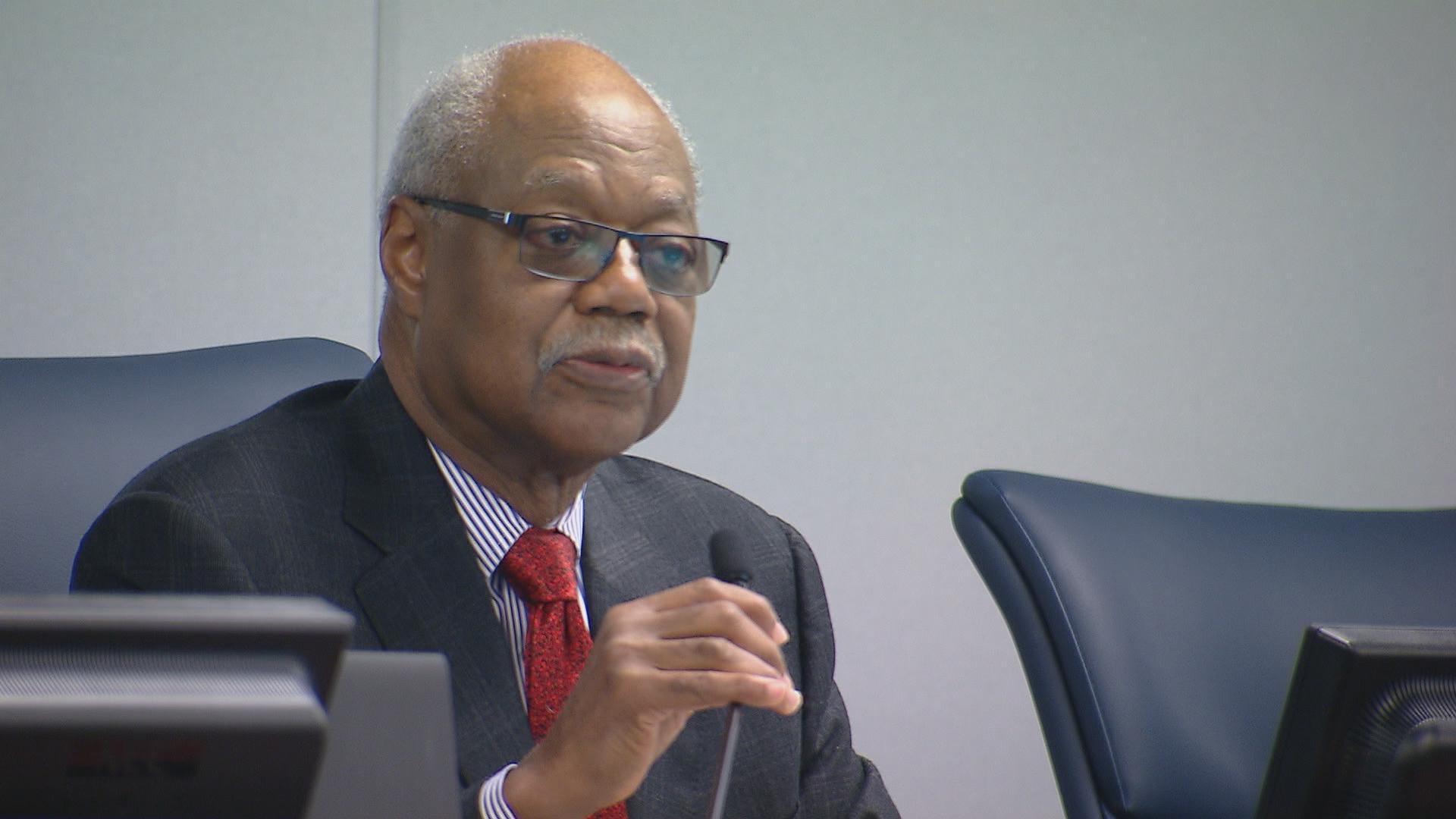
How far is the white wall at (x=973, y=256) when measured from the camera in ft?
8.29

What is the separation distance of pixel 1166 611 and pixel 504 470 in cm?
71

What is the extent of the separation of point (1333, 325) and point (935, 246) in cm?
85

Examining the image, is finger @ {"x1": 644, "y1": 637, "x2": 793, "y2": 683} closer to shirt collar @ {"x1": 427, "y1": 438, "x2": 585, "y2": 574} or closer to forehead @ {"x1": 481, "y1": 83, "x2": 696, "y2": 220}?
shirt collar @ {"x1": 427, "y1": 438, "x2": 585, "y2": 574}

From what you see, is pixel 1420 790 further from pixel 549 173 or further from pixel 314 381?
pixel 314 381

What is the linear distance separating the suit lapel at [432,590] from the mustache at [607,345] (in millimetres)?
176

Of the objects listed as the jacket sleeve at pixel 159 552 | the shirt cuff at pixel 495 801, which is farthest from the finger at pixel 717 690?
the jacket sleeve at pixel 159 552

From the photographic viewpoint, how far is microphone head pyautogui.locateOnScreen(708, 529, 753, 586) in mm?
1150

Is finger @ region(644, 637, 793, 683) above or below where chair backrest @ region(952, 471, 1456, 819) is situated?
above

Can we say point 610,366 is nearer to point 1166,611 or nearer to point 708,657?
point 708,657

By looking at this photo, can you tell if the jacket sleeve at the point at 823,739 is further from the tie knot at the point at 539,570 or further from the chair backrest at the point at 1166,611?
the tie knot at the point at 539,570

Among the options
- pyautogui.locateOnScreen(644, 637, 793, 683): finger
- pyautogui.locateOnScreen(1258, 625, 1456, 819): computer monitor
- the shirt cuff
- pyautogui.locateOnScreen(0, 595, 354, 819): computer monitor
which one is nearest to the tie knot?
the shirt cuff

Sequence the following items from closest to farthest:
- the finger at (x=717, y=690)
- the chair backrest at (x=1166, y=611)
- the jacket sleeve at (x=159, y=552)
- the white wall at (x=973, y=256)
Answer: the finger at (x=717, y=690) < the jacket sleeve at (x=159, y=552) < the chair backrest at (x=1166, y=611) < the white wall at (x=973, y=256)

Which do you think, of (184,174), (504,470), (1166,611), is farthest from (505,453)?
(184,174)

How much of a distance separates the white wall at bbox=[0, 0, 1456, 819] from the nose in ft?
Answer: 3.76
